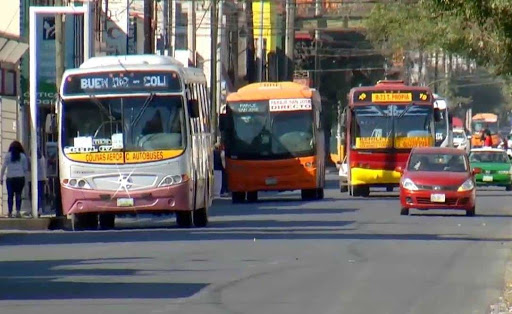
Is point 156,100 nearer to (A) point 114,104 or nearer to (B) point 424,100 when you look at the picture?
(A) point 114,104

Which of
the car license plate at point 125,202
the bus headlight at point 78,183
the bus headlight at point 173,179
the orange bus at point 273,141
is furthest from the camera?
the orange bus at point 273,141

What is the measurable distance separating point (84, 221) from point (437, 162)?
983cm

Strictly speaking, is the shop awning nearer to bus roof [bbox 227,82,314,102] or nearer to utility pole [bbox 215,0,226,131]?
bus roof [bbox 227,82,314,102]

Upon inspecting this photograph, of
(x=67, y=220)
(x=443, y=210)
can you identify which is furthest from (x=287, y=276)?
(x=443, y=210)

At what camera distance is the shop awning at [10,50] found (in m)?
30.5

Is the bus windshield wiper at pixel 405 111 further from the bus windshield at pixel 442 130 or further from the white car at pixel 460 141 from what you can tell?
the white car at pixel 460 141

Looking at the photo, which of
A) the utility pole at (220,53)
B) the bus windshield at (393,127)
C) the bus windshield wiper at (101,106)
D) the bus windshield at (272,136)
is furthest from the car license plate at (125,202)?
the utility pole at (220,53)

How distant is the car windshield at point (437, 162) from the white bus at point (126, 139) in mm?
8020

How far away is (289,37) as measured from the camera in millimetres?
68125

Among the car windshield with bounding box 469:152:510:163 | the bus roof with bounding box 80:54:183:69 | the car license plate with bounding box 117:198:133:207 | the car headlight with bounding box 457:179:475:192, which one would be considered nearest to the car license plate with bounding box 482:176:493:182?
the car windshield with bounding box 469:152:510:163

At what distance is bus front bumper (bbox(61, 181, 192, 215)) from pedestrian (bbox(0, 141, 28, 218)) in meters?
4.58

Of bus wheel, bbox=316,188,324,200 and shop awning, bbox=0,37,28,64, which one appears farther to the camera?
bus wheel, bbox=316,188,324,200

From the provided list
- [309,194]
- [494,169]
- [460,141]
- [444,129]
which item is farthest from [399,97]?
[460,141]

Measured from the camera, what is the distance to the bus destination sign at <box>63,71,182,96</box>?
27688 mm
